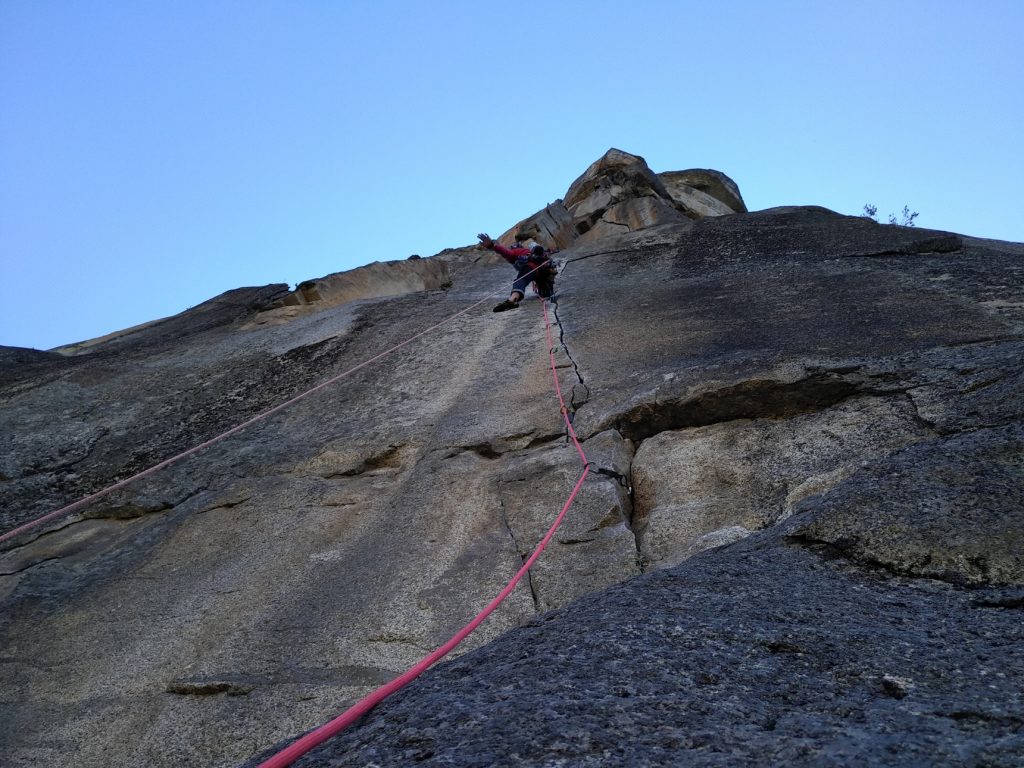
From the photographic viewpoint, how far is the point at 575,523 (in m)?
4.09

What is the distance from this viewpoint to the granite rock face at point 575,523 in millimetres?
1763

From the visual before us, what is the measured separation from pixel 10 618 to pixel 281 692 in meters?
1.98

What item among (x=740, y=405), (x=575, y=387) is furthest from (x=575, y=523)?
(x=575, y=387)

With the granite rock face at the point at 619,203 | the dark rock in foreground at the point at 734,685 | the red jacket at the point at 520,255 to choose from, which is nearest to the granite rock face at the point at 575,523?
the dark rock in foreground at the point at 734,685

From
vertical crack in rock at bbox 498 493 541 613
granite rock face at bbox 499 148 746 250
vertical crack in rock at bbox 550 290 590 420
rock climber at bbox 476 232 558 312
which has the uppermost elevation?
granite rock face at bbox 499 148 746 250

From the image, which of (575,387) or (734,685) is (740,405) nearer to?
(575,387)

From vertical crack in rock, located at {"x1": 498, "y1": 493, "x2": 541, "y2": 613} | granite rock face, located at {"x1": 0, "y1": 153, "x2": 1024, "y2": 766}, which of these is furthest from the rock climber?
vertical crack in rock, located at {"x1": 498, "y1": 493, "x2": 541, "y2": 613}

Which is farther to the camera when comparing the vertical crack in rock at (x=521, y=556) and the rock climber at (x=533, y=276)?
the rock climber at (x=533, y=276)

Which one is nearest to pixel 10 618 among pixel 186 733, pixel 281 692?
pixel 186 733

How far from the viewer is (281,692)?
3.42m

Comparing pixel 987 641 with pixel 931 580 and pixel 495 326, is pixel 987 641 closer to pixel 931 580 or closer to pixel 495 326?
pixel 931 580

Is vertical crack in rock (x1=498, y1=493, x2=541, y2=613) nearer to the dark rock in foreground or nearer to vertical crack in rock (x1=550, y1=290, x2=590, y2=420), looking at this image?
vertical crack in rock (x1=550, y1=290, x2=590, y2=420)

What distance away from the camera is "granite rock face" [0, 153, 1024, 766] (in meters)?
1.76

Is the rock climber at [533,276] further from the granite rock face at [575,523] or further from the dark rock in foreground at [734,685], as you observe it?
the dark rock in foreground at [734,685]
